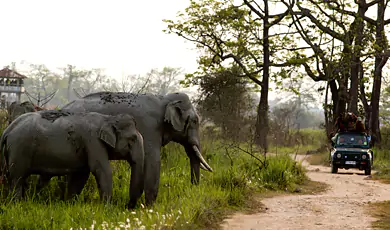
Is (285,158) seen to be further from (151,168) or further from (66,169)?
(66,169)

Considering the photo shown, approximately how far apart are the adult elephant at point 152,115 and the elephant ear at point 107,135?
0.90 metres

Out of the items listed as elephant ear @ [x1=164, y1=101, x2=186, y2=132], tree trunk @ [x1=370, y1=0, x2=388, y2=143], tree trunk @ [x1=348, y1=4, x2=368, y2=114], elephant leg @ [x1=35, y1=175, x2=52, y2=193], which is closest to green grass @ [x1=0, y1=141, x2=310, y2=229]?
elephant leg @ [x1=35, y1=175, x2=52, y2=193]

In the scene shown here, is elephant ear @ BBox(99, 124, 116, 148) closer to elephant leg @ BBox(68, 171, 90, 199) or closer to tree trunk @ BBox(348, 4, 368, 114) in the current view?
elephant leg @ BBox(68, 171, 90, 199)

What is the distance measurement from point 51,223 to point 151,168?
219cm

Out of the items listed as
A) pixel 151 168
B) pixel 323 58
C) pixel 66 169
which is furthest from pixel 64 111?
pixel 323 58

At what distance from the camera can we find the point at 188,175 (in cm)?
1052

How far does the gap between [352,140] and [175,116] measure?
35.6ft

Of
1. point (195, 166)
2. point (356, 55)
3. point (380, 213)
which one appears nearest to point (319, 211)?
point (380, 213)

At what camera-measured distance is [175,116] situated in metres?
8.66

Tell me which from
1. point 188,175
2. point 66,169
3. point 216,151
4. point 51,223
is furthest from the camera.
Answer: point 216,151

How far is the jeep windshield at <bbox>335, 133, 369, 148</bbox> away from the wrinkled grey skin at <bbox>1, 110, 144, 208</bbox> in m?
11.9

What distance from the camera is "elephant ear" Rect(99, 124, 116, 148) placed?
288 inches

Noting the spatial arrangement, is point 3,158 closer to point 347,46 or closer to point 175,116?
point 175,116

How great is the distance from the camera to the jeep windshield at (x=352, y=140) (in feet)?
58.8
